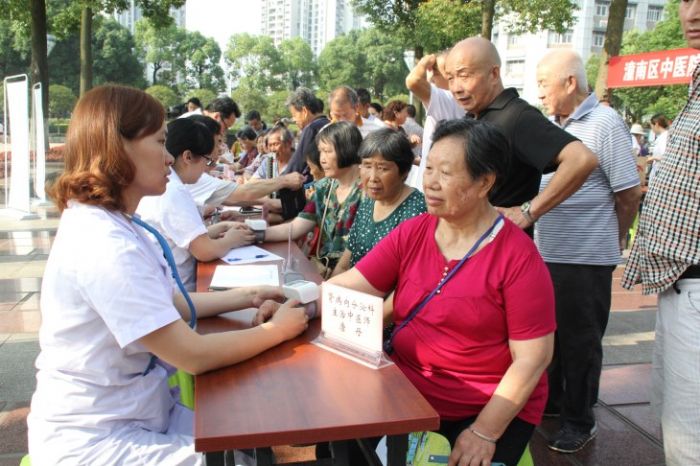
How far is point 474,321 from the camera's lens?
5.65ft

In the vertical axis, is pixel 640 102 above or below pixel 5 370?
above

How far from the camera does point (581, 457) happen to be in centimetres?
272

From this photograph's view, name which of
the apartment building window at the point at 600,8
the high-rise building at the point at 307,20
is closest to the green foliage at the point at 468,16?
the apartment building window at the point at 600,8

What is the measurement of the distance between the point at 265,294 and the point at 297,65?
6504 cm

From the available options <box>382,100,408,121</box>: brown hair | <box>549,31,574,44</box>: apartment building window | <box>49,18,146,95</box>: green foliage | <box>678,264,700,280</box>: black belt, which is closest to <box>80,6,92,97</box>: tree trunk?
<box>382,100,408,121</box>: brown hair

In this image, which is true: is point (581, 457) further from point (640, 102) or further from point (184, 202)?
point (640, 102)

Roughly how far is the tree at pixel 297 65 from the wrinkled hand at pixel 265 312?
6339 cm

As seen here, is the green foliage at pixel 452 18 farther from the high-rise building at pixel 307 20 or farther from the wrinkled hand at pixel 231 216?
the high-rise building at pixel 307 20

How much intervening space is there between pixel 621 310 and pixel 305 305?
12.8 feet

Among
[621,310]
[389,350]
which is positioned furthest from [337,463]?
[621,310]

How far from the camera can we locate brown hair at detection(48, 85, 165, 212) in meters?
1.46

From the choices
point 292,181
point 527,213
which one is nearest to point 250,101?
point 292,181

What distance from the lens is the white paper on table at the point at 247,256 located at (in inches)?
112

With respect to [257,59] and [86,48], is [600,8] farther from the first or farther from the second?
[86,48]
